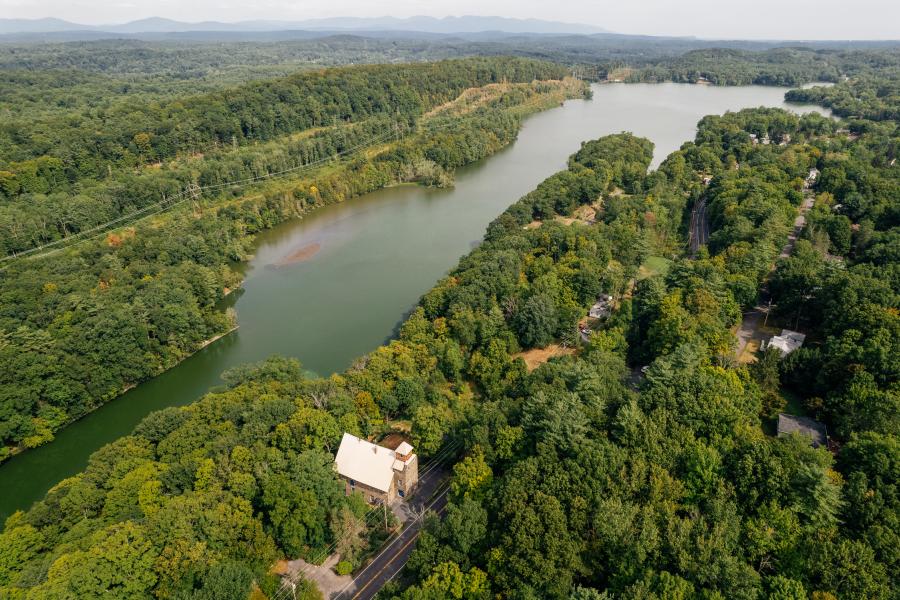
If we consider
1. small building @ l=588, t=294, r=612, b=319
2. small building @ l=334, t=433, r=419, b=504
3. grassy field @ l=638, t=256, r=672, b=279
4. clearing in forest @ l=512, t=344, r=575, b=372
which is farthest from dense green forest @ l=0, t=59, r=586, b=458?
grassy field @ l=638, t=256, r=672, b=279

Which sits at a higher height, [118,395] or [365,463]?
[365,463]

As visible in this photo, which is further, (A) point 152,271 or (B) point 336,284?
(B) point 336,284

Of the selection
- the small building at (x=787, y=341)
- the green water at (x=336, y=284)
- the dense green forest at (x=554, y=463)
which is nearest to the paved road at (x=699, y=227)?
the dense green forest at (x=554, y=463)

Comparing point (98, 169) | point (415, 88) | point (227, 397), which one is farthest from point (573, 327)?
point (415, 88)

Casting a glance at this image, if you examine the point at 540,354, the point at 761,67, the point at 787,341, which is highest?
the point at 761,67

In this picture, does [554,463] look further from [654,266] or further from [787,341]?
[654,266]

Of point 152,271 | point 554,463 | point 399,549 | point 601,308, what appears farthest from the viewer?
point 152,271

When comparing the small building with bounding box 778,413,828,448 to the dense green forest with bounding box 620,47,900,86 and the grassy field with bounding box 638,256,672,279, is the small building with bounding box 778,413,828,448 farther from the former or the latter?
the dense green forest with bounding box 620,47,900,86

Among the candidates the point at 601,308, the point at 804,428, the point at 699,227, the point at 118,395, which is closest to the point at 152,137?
the point at 118,395

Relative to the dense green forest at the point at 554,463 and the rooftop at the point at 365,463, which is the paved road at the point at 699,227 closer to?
the dense green forest at the point at 554,463
